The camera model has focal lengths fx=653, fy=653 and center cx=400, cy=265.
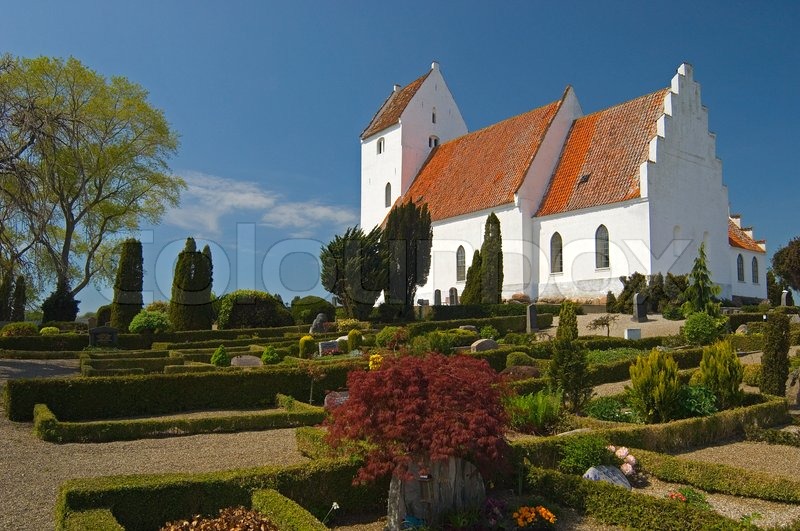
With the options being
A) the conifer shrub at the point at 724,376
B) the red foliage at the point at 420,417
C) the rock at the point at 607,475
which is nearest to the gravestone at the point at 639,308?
the conifer shrub at the point at 724,376

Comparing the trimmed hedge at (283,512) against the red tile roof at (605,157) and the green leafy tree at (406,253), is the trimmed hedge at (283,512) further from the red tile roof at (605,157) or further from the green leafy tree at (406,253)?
the red tile roof at (605,157)

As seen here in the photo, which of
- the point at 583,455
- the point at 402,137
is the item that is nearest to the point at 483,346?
the point at 583,455

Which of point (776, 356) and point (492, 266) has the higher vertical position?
point (492, 266)

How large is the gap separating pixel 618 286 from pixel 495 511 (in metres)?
22.5

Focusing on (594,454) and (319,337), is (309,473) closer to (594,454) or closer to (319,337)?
(594,454)

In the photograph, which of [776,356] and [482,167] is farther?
[482,167]

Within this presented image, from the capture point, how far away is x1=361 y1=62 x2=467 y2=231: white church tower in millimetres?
39125

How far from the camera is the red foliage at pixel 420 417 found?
5.57 m

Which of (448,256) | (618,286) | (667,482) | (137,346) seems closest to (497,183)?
(448,256)

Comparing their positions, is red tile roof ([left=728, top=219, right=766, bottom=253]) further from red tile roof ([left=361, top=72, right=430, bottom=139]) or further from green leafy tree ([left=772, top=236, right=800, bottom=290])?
red tile roof ([left=361, top=72, right=430, bottom=139])

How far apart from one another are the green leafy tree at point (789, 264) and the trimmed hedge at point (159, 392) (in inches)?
1578

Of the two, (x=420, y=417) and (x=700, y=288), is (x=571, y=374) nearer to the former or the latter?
(x=420, y=417)

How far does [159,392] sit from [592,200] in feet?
69.2

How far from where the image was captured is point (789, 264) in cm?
4297
